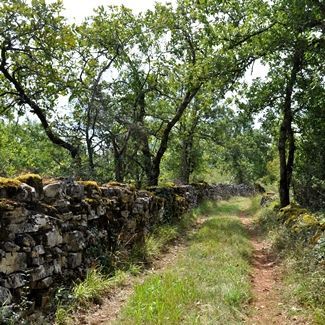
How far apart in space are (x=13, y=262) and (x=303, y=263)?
17.3 feet

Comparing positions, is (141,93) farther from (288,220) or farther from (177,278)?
(177,278)

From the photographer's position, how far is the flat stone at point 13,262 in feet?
15.8

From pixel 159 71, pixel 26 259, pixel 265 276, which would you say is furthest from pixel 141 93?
pixel 26 259

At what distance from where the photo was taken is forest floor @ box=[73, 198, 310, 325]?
222 inches

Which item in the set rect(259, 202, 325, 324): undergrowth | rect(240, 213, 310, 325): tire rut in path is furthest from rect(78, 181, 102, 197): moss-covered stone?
rect(259, 202, 325, 324): undergrowth

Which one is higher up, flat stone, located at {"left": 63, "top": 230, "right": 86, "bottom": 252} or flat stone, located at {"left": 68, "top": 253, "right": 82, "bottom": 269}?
flat stone, located at {"left": 63, "top": 230, "right": 86, "bottom": 252}

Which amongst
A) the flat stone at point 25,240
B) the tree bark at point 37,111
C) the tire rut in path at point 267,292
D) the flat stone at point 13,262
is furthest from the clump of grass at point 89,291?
the tree bark at point 37,111

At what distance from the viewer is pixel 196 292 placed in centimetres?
649

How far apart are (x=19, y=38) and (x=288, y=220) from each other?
35.3ft

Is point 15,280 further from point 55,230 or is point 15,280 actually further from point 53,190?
point 53,190

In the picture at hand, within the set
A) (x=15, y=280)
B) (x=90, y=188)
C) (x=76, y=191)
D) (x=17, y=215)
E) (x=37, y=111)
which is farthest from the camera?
(x=37, y=111)

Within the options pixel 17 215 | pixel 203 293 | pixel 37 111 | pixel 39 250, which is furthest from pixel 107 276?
pixel 37 111

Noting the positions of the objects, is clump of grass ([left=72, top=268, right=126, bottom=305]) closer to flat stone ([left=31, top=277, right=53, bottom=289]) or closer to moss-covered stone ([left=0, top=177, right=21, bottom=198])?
flat stone ([left=31, top=277, right=53, bottom=289])

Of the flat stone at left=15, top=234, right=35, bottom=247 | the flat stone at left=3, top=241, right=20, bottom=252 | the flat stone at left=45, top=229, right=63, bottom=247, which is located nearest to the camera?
the flat stone at left=3, top=241, right=20, bottom=252
